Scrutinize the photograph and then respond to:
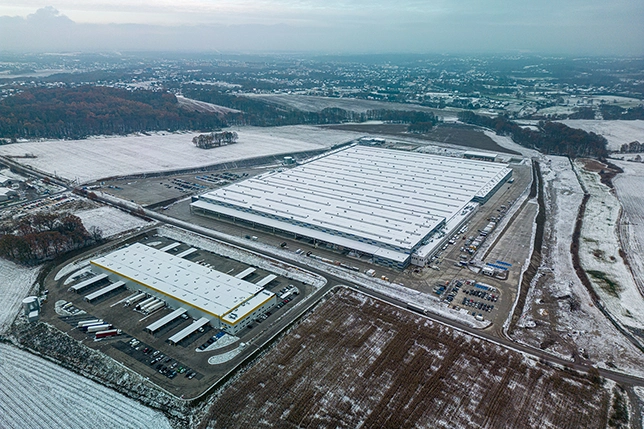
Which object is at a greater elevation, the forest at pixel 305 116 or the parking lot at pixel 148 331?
the forest at pixel 305 116

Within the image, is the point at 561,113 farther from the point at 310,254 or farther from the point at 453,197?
the point at 310,254

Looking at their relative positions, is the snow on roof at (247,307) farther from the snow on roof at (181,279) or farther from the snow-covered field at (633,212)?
the snow-covered field at (633,212)

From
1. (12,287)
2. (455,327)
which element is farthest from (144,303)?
(455,327)

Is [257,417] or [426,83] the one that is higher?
[426,83]

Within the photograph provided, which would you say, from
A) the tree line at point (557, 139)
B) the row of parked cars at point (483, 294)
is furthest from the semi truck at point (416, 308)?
the tree line at point (557, 139)

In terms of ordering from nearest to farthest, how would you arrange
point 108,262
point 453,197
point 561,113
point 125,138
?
point 108,262 → point 453,197 → point 125,138 → point 561,113

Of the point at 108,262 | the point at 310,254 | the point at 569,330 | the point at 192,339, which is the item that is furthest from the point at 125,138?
the point at 569,330
